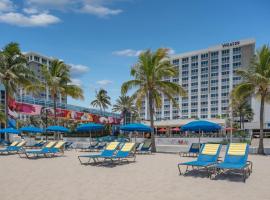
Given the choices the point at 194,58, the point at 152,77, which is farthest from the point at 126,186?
the point at 194,58

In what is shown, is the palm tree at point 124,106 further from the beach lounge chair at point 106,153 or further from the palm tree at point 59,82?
the beach lounge chair at point 106,153

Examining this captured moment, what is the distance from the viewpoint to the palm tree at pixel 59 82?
1214 inches

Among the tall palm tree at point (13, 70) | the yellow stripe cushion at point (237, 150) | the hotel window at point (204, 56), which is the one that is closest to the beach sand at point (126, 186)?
the yellow stripe cushion at point (237, 150)

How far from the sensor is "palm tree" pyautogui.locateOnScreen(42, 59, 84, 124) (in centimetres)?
3084

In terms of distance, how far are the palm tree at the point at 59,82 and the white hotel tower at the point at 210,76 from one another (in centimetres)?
7262

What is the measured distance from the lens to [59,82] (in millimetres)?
31391

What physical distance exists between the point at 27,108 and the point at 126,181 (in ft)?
88.8

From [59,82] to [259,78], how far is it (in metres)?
19.5

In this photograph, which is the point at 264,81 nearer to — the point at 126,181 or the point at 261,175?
the point at 261,175

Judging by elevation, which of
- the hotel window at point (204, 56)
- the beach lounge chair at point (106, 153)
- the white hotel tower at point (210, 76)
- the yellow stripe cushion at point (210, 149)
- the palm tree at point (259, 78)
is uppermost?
the hotel window at point (204, 56)

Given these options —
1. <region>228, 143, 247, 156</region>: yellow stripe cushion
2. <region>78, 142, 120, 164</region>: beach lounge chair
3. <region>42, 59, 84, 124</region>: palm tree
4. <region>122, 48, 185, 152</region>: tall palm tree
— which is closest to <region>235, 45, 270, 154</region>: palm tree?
<region>122, 48, 185, 152</region>: tall palm tree

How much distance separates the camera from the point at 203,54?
364ft

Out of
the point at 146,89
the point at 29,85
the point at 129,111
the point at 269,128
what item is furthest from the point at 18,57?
the point at 129,111

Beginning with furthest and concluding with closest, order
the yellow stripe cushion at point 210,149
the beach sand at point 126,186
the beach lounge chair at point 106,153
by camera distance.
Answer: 1. the beach lounge chair at point 106,153
2. the yellow stripe cushion at point 210,149
3. the beach sand at point 126,186
